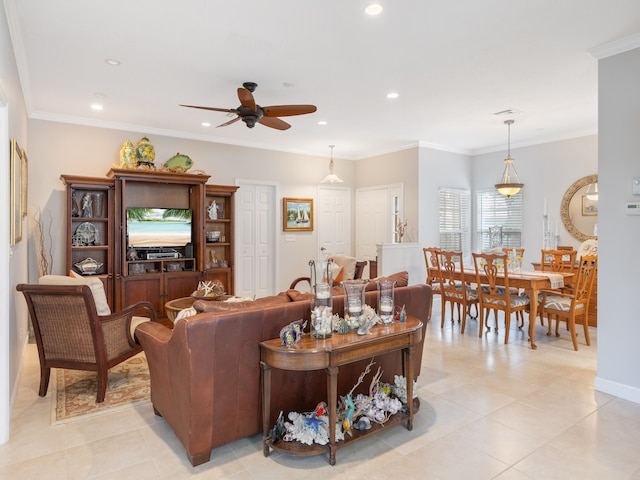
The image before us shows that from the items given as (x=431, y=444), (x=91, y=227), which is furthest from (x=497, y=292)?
(x=91, y=227)

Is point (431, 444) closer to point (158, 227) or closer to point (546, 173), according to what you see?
point (158, 227)

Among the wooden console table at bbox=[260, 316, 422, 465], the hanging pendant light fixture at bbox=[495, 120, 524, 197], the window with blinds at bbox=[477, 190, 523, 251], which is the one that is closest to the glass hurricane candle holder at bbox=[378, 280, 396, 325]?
the wooden console table at bbox=[260, 316, 422, 465]

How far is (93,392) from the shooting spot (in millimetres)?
3314

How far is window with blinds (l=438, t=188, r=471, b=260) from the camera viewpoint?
24.4 feet

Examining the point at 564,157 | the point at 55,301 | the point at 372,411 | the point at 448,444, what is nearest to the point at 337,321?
the point at 372,411

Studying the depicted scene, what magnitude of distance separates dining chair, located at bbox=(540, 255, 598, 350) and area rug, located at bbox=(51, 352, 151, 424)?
14.1 feet

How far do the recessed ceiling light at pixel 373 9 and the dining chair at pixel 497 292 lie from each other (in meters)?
2.92

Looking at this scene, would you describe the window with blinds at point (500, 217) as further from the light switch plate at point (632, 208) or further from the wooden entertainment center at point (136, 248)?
the wooden entertainment center at point (136, 248)

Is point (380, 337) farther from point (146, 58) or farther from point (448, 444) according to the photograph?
point (146, 58)

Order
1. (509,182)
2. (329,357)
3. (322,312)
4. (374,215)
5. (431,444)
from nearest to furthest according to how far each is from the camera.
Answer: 1. (329,357)
2. (322,312)
3. (431,444)
4. (509,182)
5. (374,215)

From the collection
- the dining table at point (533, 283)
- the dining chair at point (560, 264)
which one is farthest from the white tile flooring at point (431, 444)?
the dining chair at point (560, 264)

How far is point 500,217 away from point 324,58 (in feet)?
17.1

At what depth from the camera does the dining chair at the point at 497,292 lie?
182 inches

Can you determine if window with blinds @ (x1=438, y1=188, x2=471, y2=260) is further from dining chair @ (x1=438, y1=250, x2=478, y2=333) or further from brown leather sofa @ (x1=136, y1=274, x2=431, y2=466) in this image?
brown leather sofa @ (x1=136, y1=274, x2=431, y2=466)
